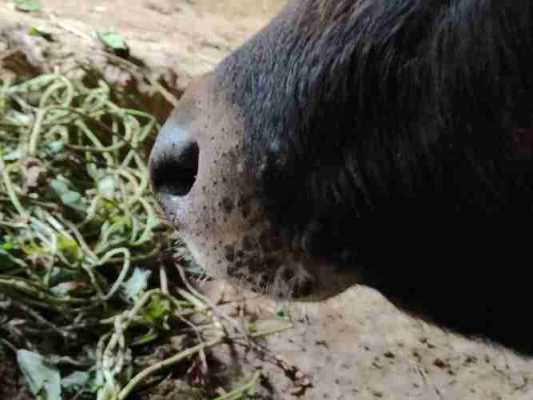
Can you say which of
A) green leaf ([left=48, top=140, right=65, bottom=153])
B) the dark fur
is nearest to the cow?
the dark fur

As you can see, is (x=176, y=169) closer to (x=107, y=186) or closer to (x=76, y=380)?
(x=76, y=380)

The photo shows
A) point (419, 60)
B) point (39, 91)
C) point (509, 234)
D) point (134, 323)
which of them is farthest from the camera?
point (39, 91)

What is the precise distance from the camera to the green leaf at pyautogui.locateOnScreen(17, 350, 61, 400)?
218 centimetres

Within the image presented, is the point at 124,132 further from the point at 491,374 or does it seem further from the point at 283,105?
the point at 283,105

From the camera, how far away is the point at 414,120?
4.79 ft

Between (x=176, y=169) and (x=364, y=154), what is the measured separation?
11.4 inches

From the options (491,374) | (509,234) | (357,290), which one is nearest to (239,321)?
(357,290)

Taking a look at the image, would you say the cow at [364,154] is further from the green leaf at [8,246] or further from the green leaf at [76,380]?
the green leaf at [8,246]

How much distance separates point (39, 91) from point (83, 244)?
1.89 feet

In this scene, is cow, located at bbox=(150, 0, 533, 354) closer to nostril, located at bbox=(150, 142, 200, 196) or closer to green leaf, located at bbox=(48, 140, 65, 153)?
nostril, located at bbox=(150, 142, 200, 196)

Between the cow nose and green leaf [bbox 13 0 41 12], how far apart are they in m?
1.75

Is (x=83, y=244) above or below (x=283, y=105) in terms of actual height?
below

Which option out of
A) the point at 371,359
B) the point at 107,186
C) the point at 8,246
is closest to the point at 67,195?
the point at 107,186

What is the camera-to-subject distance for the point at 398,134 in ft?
4.84
